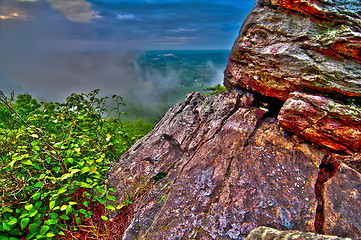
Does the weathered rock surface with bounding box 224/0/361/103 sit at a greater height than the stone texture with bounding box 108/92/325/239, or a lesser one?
greater

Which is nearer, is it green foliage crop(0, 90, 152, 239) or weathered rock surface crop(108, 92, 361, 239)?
green foliage crop(0, 90, 152, 239)

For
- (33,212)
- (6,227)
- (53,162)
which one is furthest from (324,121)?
(6,227)

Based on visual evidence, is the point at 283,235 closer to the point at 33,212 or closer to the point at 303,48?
the point at 33,212

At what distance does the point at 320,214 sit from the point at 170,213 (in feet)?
13.0

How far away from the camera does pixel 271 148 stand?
20.0ft

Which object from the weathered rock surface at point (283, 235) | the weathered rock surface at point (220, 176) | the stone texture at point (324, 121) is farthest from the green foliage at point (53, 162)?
the stone texture at point (324, 121)

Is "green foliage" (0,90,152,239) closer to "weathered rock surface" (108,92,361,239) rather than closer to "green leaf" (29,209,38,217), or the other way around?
"green leaf" (29,209,38,217)

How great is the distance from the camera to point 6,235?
4.46 meters

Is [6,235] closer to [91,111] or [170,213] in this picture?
[170,213]

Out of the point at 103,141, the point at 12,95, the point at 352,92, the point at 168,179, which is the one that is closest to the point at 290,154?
the point at 352,92

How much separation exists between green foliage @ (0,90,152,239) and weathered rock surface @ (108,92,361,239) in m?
1.25

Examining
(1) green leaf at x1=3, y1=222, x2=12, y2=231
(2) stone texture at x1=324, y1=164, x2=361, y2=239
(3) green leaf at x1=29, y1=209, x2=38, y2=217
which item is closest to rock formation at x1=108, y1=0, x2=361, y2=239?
(2) stone texture at x1=324, y1=164, x2=361, y2=239

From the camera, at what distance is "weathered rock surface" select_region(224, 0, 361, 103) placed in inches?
225

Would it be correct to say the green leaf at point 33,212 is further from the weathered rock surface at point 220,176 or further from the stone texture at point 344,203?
the stone texture at point 344,203
